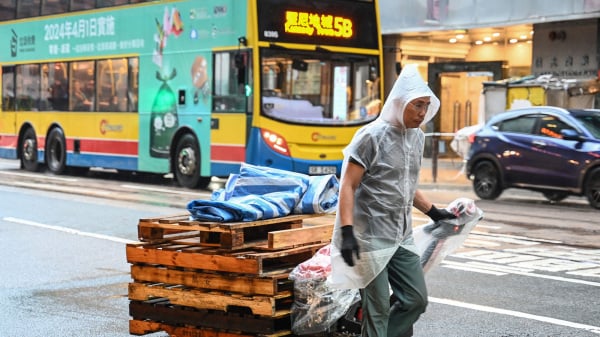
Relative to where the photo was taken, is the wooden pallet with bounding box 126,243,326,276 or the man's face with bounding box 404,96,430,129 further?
the wooden pallet with bounding box 126,243,326,276

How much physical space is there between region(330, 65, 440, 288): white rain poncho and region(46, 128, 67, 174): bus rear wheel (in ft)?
61.3

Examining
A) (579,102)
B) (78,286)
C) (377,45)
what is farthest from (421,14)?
(78,286)

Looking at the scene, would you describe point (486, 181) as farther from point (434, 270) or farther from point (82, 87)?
point (82, 87)

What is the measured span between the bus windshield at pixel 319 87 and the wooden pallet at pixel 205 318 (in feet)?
36.3

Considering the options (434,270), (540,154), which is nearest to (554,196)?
(540,154)

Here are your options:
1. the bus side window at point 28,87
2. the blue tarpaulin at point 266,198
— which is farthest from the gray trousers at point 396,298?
the bus side window at point 28,87

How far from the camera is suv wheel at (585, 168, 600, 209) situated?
16.7 m

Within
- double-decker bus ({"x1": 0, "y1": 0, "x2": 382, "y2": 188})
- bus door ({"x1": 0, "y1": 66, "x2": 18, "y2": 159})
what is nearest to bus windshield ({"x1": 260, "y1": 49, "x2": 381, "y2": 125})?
double-decker bus ({"x1": 0, "y1": 0, "x2": 382, "y2": 188})

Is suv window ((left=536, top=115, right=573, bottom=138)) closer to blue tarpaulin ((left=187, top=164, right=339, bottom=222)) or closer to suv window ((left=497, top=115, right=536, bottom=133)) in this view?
suv window ((left=497, top=115, right=536, bottom=133))

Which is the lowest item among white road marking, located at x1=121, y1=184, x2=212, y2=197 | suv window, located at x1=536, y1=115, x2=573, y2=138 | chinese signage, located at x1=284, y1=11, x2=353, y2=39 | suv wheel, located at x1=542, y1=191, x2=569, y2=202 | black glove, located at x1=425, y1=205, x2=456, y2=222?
white road marking, located at x1=121, y1=184, x2=212, y2=197

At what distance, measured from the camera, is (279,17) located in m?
17.6

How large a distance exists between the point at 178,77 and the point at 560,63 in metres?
9.79

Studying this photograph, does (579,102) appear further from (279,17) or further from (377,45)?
(279,17)

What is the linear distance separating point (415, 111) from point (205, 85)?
1365cm
